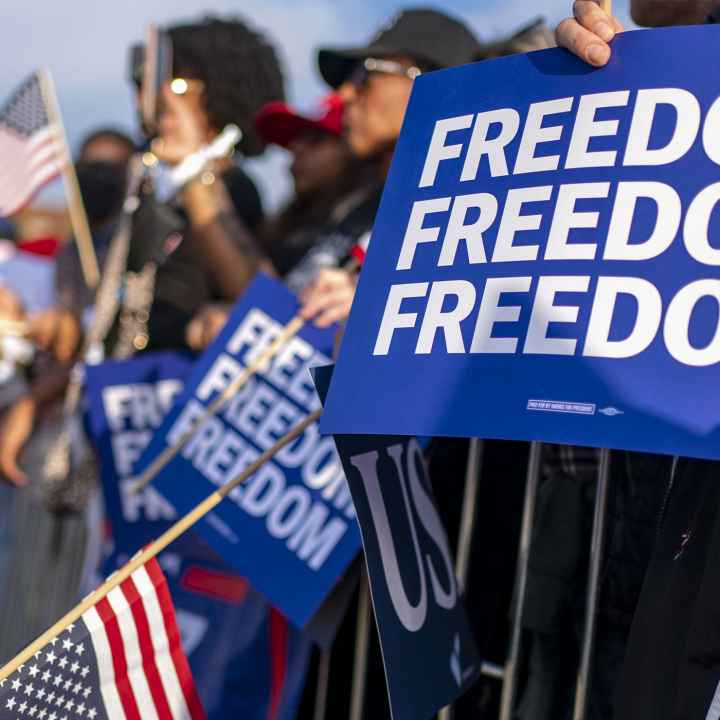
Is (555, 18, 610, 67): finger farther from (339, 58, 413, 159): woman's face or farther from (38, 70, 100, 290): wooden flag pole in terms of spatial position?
(38, 70, 100, 290): wooden flag pole

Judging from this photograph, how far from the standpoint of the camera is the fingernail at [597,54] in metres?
1.67

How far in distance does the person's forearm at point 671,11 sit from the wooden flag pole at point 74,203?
2745 millimetres

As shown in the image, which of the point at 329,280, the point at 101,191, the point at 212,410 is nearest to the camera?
the point at 329,280

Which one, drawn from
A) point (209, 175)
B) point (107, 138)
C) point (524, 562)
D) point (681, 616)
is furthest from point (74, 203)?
point (681, 616)

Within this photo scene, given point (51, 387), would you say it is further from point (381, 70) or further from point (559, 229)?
point (559, 229)

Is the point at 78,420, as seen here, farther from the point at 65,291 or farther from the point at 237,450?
the point at 237,450

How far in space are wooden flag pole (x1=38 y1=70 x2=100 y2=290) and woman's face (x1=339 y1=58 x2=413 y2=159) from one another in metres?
1.50

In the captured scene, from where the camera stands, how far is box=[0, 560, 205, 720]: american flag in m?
1.81

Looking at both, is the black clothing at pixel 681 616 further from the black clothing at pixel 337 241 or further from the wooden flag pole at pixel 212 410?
the black clothing at pixel 337 241

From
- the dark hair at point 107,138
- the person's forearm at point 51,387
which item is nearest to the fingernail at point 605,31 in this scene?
the person's forearm at point 51,387

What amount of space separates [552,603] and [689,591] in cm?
59

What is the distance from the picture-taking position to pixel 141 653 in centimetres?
198

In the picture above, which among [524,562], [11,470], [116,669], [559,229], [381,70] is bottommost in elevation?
[116,669]

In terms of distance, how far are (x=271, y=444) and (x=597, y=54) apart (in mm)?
1273
